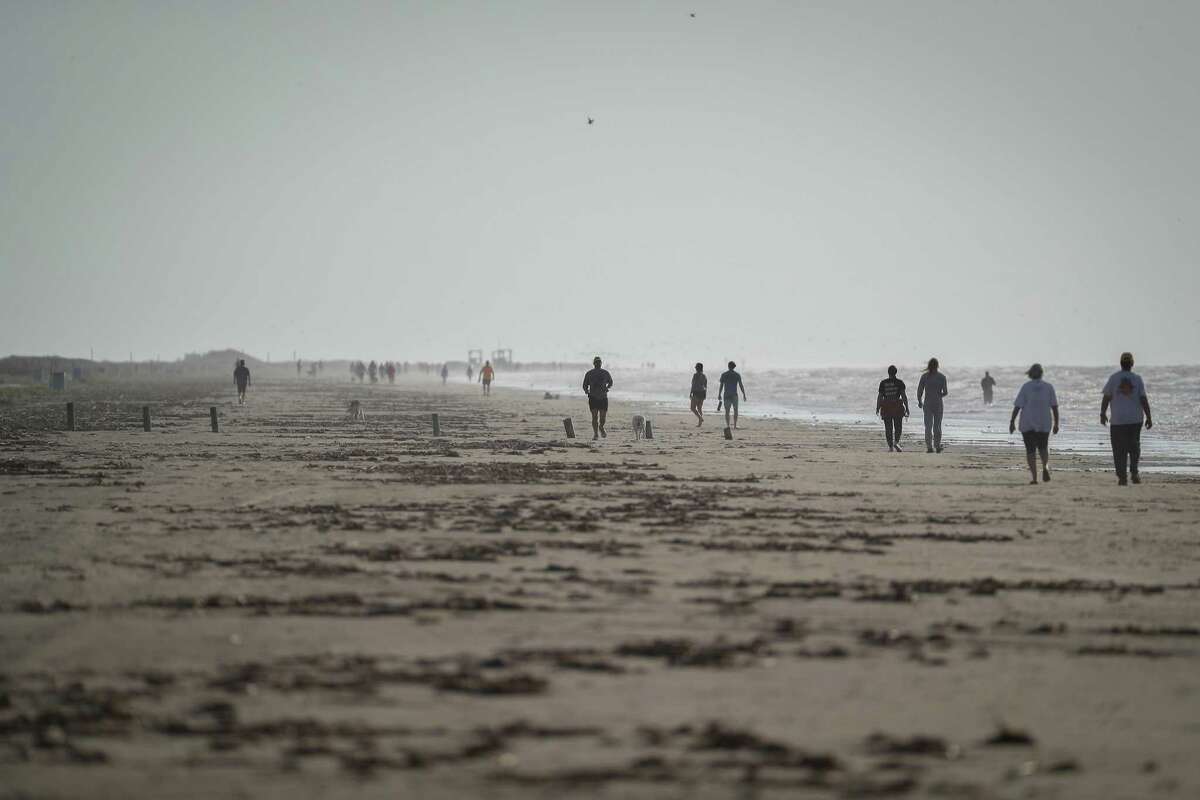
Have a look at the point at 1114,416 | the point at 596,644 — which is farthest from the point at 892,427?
the point at 596,644

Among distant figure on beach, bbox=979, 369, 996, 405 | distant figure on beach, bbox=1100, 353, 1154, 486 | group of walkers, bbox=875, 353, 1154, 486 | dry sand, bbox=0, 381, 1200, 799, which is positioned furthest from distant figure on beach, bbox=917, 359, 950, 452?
distant figure on beach, bbox=979, 369, 996, 405

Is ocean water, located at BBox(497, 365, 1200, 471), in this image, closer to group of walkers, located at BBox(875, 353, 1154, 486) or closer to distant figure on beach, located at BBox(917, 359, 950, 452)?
distant figure on beach, located at BBox(917, 359, 950, 452)

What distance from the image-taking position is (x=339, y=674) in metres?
6.16

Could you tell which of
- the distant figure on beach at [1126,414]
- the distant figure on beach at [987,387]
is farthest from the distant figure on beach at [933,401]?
the distant figure on beach at [987,387]

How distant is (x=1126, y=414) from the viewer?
1756 centimetres

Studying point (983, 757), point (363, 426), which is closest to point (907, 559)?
point (983, 757)

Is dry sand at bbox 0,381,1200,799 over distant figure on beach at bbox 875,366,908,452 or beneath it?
beneath

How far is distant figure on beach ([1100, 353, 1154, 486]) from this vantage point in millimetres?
17234

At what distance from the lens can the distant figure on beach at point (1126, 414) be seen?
1723 centimetres

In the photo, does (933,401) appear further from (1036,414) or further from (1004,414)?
(1004,414)

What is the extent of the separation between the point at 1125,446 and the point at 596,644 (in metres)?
12.9

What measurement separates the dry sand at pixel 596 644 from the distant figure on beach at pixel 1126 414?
2172 mm

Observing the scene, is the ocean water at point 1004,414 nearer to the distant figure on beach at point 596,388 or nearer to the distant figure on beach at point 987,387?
the distant figure on beach at point 987,387

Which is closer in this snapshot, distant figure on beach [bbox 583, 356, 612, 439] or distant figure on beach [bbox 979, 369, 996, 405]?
distant figure on beach [bbox 583, 356, 612, 439]
